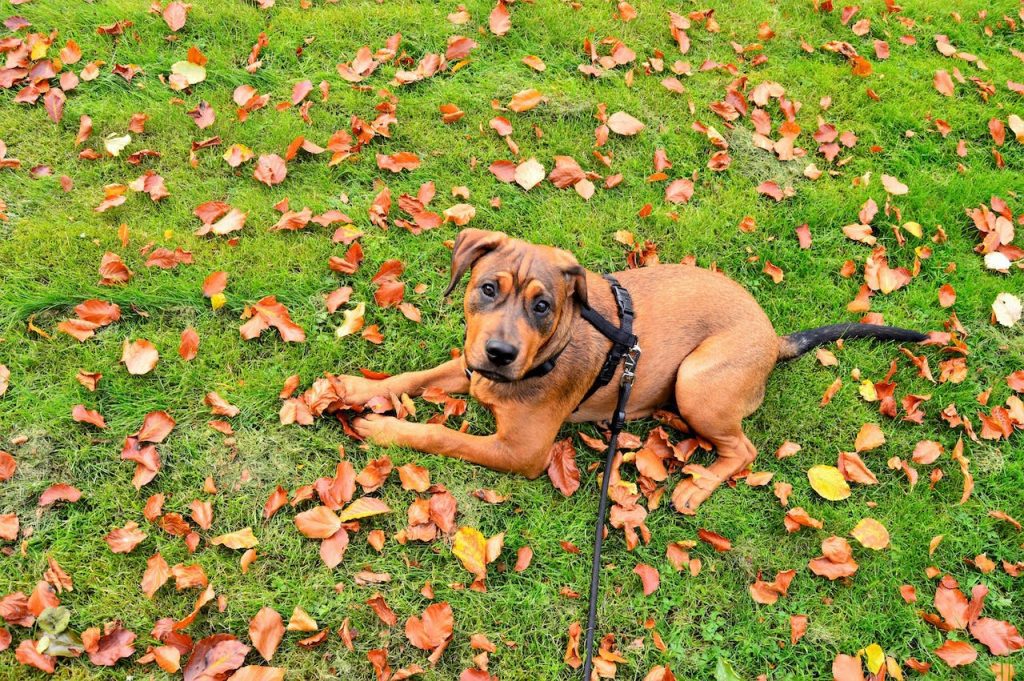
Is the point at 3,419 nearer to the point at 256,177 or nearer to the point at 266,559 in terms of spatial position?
the point at 266,559

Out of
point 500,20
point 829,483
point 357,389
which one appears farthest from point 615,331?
point 500,20

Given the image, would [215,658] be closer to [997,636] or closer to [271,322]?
[271,322]

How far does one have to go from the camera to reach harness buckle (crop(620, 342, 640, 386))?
439cm

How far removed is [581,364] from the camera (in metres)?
4.36

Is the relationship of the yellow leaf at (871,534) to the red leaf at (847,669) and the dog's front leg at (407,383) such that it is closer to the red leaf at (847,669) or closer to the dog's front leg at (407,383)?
the red leaf at (847,669)

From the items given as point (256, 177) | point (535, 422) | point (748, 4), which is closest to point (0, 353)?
point (256, 177)

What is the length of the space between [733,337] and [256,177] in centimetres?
404

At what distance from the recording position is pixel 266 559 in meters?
4.10

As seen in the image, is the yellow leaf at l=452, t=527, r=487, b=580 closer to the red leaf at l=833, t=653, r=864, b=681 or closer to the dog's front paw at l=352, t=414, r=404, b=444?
the dog's front paw at l=352, t=414, r=404, b=444

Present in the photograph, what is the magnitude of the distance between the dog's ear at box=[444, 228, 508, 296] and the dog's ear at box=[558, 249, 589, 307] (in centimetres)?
39

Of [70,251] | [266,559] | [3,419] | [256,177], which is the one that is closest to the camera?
[266,559]

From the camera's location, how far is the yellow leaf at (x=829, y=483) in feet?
15.6

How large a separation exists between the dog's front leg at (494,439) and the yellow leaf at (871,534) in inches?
85.5

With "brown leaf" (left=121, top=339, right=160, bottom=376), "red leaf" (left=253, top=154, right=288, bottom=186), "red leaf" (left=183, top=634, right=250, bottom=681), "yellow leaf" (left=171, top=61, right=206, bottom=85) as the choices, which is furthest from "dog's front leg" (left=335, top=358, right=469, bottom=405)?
"yellow leaf" (left=171, top=61, right=206, bottom=85)
